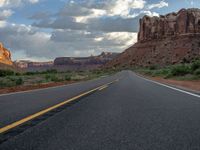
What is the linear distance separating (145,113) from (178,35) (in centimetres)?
15777

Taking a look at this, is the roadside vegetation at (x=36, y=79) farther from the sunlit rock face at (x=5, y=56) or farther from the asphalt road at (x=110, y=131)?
the sunlit rock face at (x=5, y=56)

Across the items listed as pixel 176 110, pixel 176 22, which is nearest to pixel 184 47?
pixel 176 22

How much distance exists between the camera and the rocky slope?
141000 mm

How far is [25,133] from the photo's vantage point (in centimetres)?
528

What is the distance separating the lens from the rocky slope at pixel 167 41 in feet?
463

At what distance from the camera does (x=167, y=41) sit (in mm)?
162625

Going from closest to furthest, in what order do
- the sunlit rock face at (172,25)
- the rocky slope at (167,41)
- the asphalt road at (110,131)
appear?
the asphalt road at (110,131) → the rocky slope at (167,41) → the sunlit rock face at (172,25)

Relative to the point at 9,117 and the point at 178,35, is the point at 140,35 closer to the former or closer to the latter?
the point at 178,35

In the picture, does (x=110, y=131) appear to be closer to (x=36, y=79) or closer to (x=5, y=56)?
(x=36, y=79)

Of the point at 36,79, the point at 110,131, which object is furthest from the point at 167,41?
the point at 110,131

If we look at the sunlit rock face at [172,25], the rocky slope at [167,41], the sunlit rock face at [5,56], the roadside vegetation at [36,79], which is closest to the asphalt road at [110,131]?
the roadside vegetation at [36,79]

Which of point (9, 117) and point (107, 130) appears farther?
point (9, 117)

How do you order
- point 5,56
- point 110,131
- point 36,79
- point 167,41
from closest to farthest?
point 110,131 < point 36,79 < point 167,41 < point 5,56

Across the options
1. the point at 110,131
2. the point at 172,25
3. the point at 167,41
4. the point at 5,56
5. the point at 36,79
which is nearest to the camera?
the point at 110,131
